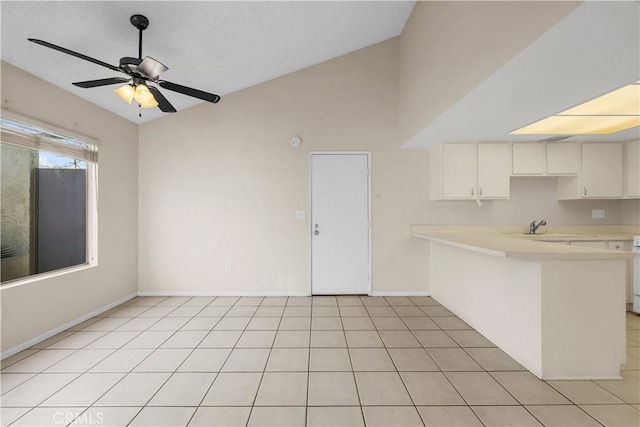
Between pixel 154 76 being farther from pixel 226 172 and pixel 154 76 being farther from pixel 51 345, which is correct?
pixel 51 345

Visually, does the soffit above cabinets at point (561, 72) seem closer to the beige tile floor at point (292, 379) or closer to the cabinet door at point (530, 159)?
the cabinet door at point (530, 159)

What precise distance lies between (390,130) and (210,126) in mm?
2665

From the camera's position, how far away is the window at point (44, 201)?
259 centimetres

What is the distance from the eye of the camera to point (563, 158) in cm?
393

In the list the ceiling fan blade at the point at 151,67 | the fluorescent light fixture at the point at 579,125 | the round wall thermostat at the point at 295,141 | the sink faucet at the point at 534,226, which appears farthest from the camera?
the round wall thermostat at the point at 295,141

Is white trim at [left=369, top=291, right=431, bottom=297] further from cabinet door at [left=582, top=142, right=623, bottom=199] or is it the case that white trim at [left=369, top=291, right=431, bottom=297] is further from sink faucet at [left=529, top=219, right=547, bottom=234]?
cabinet door at [left=582, top=142, right=623, bottom=199]

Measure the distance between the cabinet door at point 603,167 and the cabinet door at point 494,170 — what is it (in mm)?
1045

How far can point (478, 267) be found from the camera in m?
3.07

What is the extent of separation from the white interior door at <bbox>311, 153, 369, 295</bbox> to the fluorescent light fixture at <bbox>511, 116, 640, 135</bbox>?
208 cm

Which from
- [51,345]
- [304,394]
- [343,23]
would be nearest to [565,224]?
[343,23]

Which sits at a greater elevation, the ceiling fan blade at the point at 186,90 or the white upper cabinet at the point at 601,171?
the ceiling fan blade at the point at 186,90

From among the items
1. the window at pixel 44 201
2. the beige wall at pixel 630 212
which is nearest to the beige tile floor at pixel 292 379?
the window at pixel 44 201

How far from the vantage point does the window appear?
2.59 meters

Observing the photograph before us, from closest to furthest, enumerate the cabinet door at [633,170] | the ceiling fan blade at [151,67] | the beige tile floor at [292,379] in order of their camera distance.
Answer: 1. the beige tile floor at [292,379]
2. the ceiling fan blade at [151,67]
3. the cabinet door at [633,170]
